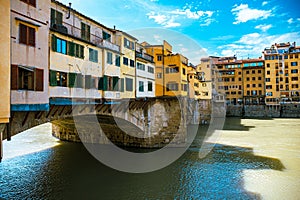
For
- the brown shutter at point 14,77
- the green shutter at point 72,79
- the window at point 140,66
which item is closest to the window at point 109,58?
the green shutter at point 72,79

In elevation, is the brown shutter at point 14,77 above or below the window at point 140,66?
below

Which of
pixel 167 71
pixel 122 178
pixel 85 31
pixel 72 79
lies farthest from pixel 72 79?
pixel 167 71

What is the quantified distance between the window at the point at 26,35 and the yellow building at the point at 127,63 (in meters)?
11.2

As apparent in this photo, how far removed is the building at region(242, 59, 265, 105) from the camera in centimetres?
6656

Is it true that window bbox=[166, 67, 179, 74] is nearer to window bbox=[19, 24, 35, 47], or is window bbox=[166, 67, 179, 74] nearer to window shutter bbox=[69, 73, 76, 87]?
window shutter bbox=[69, 73, 76, 87]

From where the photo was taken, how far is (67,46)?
47.8 feet

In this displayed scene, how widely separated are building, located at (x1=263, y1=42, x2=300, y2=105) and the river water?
4702cm

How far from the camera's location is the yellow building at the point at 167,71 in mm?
35938

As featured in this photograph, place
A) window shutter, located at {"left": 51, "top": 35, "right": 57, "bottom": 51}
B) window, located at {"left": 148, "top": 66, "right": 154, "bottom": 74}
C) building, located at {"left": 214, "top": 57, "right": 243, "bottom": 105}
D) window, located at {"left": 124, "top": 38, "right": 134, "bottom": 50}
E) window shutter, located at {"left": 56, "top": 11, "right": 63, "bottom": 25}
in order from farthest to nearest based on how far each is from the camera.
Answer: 1. building, located at {"left": 214, "top": 57, "right": 243, "bottom": 105}
2. window, located at {"left": 148, "top": 66, "right": 154, "bottom": 74}
3. window, located at {"left": 124, "top": 38, "right": 134, "bottom": 50}
4. window shutter, located at {"left": 56, "top": 11, "right": 63, "bottom": 25}
5. window shutter, located at {"left": 51, "top": 35, "right": 57, "bottom": 51}

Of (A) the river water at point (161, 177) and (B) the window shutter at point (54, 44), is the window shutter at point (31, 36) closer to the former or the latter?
(B) the window shutter at point (54, 44)

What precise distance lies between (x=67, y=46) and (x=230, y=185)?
534 inches

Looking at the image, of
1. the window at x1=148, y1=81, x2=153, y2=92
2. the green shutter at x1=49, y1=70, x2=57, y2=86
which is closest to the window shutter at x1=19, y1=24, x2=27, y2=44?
the green shutter at x1=49, y1=70, x2=57, y2=86

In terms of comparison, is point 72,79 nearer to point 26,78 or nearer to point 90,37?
point 26,78

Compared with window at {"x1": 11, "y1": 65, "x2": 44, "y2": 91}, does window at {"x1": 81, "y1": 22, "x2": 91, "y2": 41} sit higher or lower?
higher
